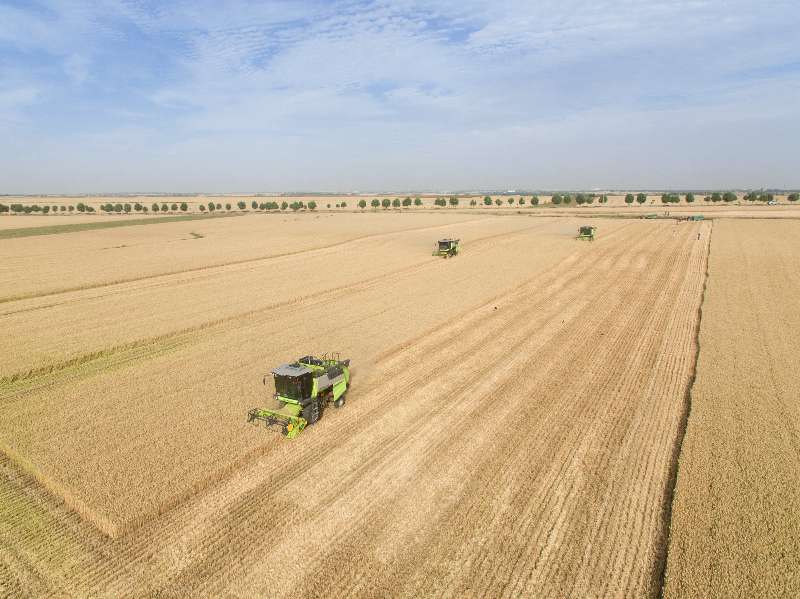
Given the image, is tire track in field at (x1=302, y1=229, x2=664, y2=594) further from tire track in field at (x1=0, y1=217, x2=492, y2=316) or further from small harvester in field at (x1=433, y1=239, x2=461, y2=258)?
tire track in field at (x1=0, y1=217, x2=492, y2=316)

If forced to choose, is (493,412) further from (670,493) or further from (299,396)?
(299,396)

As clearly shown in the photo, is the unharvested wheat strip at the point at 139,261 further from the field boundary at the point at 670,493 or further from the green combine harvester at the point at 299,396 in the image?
the field boundary at the point at 670,493

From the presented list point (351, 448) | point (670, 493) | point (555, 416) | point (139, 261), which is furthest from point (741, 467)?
point (139, 261)

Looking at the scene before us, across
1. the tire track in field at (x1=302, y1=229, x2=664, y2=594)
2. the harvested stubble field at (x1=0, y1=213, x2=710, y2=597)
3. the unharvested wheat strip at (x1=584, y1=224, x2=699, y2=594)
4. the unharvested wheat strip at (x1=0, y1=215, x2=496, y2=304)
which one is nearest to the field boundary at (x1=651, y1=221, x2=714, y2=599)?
the harvested stubble field at (x1=0, y1=213, x2=710, y2=597)

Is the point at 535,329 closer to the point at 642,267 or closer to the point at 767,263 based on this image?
the point at 642,267

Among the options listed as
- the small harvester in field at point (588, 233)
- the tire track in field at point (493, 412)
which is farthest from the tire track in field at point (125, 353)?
Answer: the small harvester in field at point (588, 233)
